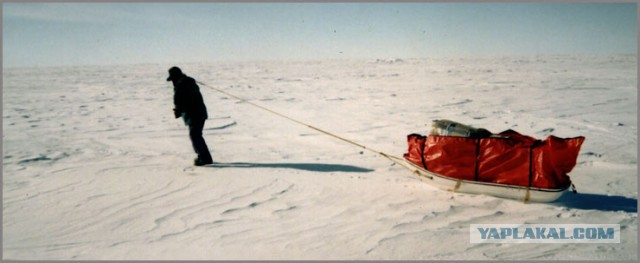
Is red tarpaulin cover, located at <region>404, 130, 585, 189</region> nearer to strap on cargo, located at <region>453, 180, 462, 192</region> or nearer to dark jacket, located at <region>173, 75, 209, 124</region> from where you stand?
strap on cargo, located at <region>453, 180, 462, 192</region>

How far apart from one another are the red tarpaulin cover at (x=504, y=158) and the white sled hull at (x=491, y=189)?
0.16ft

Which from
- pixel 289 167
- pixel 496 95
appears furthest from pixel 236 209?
pixel 496 95

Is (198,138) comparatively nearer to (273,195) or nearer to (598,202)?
(273,195)

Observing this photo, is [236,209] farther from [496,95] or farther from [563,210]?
[496,95]

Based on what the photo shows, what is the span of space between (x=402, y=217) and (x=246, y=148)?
4197mm

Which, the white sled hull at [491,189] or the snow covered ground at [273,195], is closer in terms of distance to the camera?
the snow covered ground at [273,195]

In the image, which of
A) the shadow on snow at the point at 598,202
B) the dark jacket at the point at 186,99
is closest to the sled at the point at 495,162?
the shadow on snow at the point at 598,202

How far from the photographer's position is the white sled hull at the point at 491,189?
4105mm

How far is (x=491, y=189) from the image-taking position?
437cm

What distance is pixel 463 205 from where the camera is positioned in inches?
172

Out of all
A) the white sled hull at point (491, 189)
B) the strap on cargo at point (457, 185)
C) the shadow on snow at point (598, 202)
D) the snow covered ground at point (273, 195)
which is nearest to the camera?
the snow covered ground at point (273, 195)

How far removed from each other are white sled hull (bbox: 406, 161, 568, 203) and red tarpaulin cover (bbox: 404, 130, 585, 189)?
50mm

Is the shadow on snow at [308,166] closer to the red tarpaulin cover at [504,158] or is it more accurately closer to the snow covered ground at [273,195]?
the snow covered ground at [273,195]

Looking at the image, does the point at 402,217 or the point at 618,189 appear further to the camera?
the point at 618,189
